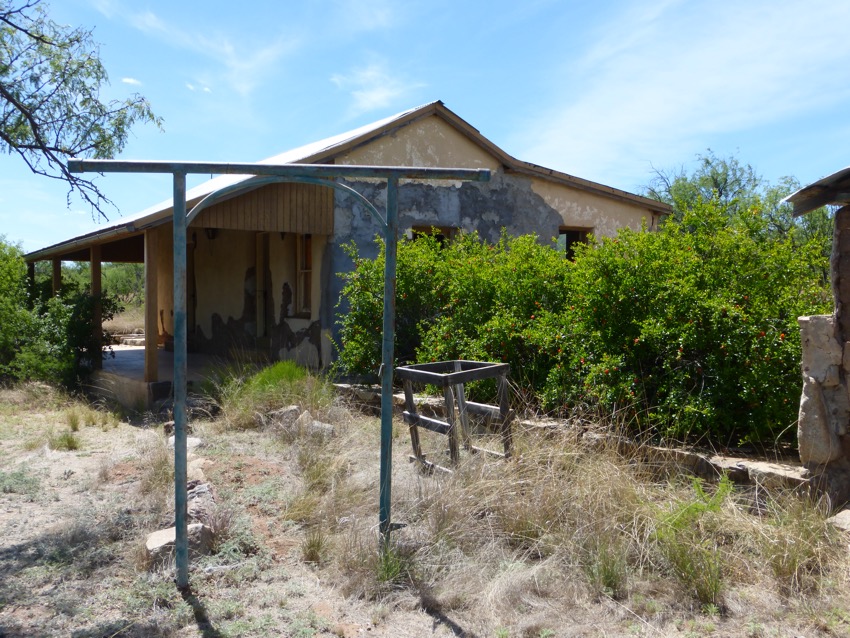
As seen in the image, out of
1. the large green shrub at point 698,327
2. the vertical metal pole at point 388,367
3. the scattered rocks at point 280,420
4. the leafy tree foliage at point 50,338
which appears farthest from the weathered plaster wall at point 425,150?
the vertical metal pole at point 388,367

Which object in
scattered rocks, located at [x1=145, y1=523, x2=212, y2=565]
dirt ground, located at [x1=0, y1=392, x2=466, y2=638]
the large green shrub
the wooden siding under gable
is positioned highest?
the wooden siding under gable

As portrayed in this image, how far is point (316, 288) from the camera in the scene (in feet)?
35.7

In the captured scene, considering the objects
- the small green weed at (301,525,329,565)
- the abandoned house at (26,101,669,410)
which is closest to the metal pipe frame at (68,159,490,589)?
the small green weed at (301,525,329,565)

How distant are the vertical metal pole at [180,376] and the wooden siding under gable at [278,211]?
19.3 ft

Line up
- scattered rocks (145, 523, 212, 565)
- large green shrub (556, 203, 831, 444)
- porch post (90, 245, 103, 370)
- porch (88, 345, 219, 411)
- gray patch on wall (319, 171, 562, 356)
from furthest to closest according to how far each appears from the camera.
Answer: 1. porch post (90, 245, 103, 370)
2. gray patch on wall (319, 171, 562, 356)
3. porch (88, 345, 219, 411)
4. large green shrub (556, 203, 831, 444)
5. scattered rocks (145, 523, 212, 565)

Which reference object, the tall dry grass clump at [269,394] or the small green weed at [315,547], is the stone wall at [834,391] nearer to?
the small green weed at [315,547]

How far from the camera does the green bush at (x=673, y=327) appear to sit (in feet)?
17.6

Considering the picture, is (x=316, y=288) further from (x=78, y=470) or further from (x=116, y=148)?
(x=78, y=470)

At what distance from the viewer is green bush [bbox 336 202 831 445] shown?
5.36 m

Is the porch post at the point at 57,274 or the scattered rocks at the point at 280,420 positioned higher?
the porch post at the point at 57,274

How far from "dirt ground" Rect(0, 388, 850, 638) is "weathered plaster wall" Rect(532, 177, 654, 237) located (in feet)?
24.7

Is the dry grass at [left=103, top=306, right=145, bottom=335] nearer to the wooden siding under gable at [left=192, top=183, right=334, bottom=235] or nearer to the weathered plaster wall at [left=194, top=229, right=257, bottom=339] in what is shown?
the weathered plaster wall at [left=194, top=229, right=257, bottom=339]

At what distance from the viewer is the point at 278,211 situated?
10109 mm

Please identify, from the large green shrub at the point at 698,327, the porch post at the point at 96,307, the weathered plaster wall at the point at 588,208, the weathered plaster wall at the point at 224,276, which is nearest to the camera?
the large green shrub at the point at 698,327
